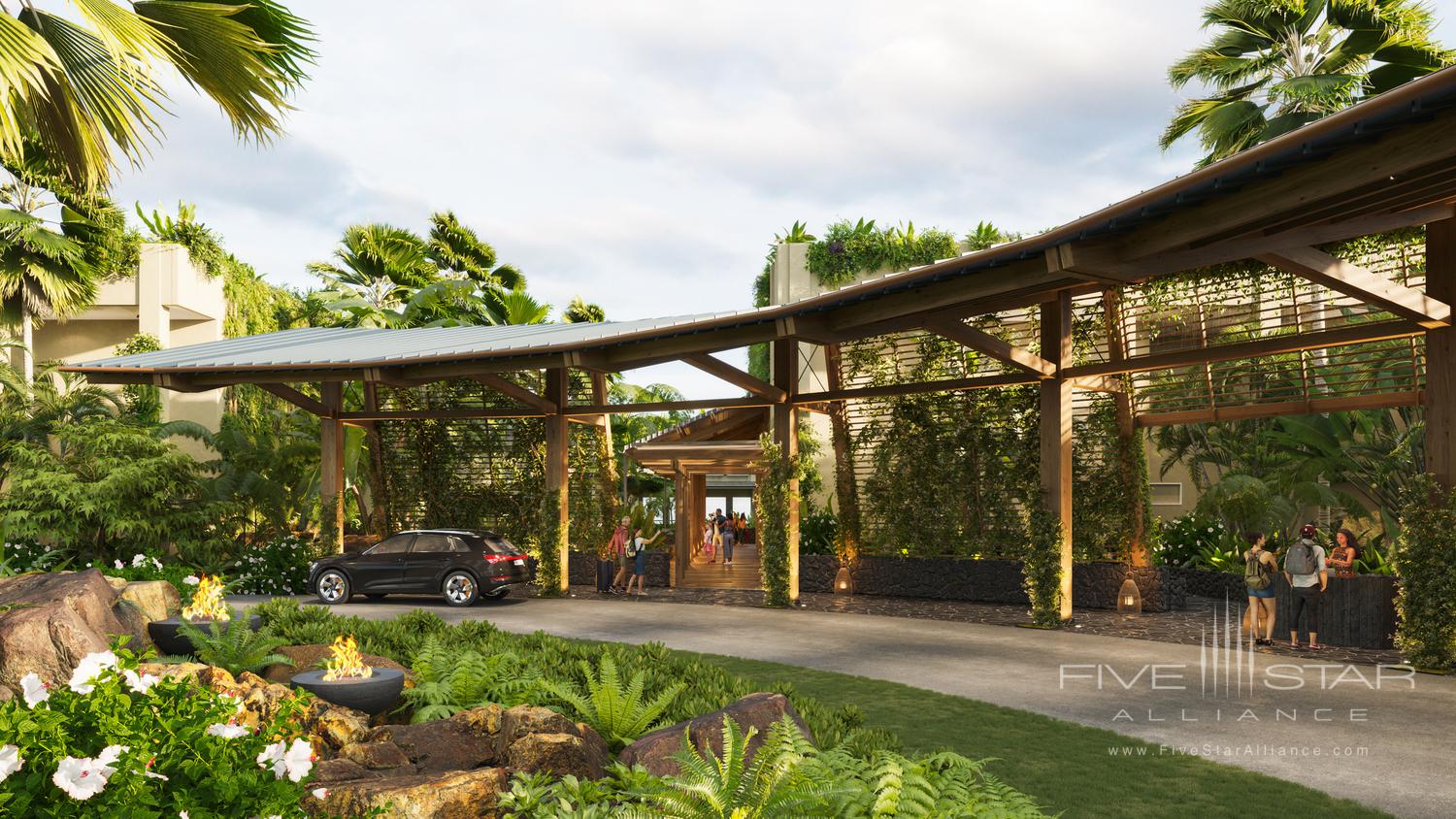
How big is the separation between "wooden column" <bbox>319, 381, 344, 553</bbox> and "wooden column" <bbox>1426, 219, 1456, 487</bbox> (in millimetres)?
17197

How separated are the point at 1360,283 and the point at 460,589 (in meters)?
13.4

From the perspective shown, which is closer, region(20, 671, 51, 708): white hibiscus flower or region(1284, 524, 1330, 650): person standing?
region(20, 671, 51, 708): white hibiscus flower

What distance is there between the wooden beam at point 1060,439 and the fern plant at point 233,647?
10.1 meters

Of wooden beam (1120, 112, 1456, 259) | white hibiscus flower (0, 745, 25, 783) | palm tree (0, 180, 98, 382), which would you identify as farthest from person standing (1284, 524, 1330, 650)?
palm tree (0, 180, 98, 382)

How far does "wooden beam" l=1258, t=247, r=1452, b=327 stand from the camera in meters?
9.98

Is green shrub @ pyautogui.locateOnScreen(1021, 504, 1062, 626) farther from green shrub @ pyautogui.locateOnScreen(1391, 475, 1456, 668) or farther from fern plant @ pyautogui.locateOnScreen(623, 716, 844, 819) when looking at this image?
fern plant @ pyautogui.locateOnScreen(623, 716, 844, 819)

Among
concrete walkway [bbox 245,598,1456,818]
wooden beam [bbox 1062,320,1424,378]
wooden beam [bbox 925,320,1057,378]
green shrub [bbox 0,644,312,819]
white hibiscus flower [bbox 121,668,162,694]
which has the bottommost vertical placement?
concrete walkway [bbox 245,598,1456,818]

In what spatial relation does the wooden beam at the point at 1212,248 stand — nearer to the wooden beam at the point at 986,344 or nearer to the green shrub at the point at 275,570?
the wooden beam at the point at 986,344

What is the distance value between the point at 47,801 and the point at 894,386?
43.5 feet

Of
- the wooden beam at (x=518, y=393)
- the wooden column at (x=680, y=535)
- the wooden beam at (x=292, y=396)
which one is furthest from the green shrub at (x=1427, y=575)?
the wooden beam at (x=292, y=396)

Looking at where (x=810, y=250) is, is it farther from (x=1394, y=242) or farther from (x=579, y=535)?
(x=1394, y=242)

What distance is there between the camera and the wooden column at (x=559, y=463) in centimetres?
1830

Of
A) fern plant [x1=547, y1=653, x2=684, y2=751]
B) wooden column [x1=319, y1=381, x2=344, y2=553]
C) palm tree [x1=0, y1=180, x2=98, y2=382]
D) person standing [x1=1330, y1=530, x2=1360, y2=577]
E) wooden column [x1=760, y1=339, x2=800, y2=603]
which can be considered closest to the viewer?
fern plant [x1=547, y1=653, x2=684, y2=751]

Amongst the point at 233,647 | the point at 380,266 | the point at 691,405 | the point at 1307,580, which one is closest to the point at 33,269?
the point at 380,266
